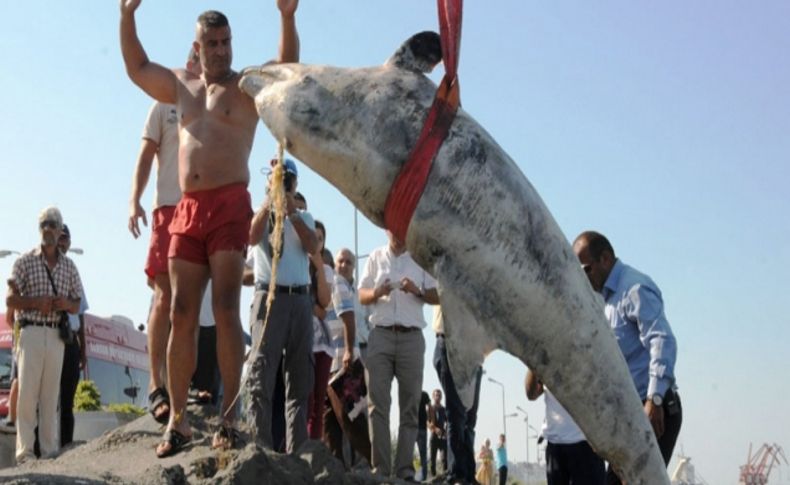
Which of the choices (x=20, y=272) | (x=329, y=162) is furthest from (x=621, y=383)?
(x=20, y=272)

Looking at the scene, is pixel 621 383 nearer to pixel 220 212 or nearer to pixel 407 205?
pixel 407 205

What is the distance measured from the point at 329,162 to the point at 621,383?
1.15m

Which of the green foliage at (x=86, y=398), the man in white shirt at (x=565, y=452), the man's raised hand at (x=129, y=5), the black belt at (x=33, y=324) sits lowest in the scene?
the man in white shirt at (x=565, y=452)

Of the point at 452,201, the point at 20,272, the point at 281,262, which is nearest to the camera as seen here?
the point at 452,201

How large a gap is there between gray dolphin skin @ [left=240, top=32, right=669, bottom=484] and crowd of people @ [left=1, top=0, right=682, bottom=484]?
1.05 meters

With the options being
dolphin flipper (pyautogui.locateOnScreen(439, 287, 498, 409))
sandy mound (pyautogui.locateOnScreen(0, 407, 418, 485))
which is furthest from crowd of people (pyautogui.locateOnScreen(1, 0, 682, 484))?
dolphin flipper (pyautogui.locateOnScreen(439, 287, 498, 409))

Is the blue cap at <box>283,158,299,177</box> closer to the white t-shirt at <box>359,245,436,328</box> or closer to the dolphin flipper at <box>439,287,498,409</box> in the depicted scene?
the white t-shirt at <box>359,245,436,328</box>

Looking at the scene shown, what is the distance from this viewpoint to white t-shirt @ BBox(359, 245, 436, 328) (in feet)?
31.4

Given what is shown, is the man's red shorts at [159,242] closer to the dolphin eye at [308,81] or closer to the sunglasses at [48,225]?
the sunglasses at [48,225]

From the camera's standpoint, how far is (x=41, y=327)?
33.1 feet

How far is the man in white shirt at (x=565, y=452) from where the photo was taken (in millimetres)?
7871

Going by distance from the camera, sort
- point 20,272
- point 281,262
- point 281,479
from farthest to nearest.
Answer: point 20,272 → point 281,262 → point 281,479

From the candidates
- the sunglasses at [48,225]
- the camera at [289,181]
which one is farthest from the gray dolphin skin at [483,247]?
the sunglasses at [48,225]

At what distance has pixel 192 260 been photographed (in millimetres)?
6648
